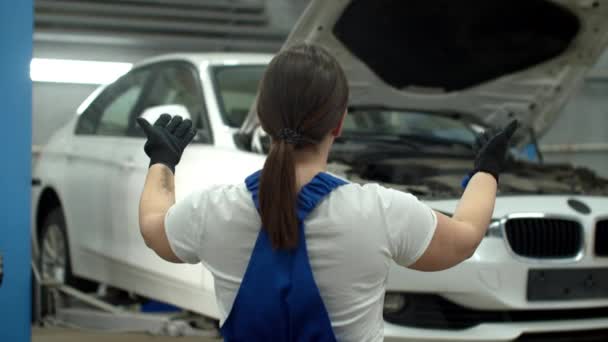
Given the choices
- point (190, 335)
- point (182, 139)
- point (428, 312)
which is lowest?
point (190, 335)

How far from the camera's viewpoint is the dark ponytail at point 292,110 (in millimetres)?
1798

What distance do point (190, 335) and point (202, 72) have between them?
4.37ft

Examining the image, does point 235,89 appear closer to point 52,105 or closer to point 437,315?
point 437,315

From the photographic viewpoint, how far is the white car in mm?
3711

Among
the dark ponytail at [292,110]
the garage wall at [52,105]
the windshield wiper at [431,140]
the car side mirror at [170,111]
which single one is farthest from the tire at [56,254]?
the dark ponytail at [292,110]

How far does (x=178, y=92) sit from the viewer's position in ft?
16.7

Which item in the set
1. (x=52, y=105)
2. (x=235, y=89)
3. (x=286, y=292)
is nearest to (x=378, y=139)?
(x=235, y=89)

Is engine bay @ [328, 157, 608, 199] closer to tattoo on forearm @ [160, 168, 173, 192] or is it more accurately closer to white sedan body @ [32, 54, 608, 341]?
white sedan body @ [32, 54, 608, 341]

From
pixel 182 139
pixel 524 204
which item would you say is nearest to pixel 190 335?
pixel 524 204

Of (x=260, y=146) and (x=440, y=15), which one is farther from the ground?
(x=440, y=15)

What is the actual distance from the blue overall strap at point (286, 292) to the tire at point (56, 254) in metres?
3.78

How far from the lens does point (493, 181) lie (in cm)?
204

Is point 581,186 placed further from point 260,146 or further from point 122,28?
point 122,28

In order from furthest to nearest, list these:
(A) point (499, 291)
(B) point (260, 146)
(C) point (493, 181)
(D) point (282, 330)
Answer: (B) point (260, 146)
(A) point (499, 291)
(C) point (493, 181)
(D) point (282, 330)
